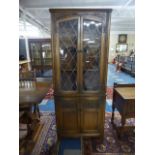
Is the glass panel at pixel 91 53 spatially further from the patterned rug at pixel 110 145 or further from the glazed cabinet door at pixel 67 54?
the patterned rug at pixel 110 145

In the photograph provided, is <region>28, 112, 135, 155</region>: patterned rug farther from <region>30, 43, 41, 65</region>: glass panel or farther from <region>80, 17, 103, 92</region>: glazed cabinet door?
<region>30, 43, 41, 65</region>: glass panel

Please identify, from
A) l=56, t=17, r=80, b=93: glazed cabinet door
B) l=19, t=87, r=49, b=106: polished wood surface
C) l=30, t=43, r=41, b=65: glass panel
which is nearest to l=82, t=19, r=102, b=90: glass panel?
l=56, t=17, r=80, b=93: glazed cabinet door

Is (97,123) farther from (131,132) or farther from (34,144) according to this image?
(34,144)

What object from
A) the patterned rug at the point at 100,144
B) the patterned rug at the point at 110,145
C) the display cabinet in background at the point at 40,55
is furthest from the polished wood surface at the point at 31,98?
the display cabinet in background at the point at 40,55

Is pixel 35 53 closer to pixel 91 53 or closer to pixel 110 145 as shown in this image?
pixel 91 53

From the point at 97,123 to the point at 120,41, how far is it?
11272mm

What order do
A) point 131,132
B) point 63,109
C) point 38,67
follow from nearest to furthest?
point 63,109
point 131,132
point 38,67

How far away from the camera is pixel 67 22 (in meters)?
2.07

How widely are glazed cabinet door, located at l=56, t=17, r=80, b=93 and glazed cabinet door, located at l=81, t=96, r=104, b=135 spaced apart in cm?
29

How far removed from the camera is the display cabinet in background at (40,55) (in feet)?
23.1

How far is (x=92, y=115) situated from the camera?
7.75ft

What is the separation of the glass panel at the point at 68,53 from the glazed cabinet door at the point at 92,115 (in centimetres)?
32

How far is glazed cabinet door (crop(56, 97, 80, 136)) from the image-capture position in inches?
90.6
